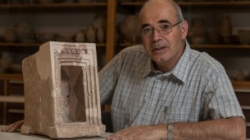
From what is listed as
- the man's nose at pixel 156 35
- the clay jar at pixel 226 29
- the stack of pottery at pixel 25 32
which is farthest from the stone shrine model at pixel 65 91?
the stack of pottery at pixel 25 32

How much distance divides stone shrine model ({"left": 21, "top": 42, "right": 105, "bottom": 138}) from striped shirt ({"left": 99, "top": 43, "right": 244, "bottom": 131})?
393mm

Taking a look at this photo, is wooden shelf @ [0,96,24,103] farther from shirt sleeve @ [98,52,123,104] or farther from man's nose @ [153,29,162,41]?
man's nose @ [153,29,162,41]

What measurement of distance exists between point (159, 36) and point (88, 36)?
86.6 inches

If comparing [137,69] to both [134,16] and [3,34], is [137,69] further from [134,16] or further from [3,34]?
[3,34]

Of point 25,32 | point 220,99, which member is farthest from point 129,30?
point 220,99

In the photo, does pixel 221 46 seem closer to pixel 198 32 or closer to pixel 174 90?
pixel 198 32

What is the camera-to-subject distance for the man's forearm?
1.51 metres

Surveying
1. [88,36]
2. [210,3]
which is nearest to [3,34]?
[88,36]

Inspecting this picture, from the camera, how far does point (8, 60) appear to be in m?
4.05

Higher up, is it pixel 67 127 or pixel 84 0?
pixel 84 0

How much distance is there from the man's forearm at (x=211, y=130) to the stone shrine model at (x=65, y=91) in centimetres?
28

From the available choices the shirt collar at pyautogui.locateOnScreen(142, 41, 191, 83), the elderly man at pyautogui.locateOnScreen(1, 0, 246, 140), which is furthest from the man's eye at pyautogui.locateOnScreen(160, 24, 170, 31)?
the shirt collar at pyautogui.locateOnScreen(142, 41, 191, 83)

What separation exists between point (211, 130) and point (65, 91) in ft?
1.76

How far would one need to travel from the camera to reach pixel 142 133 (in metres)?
1.45
